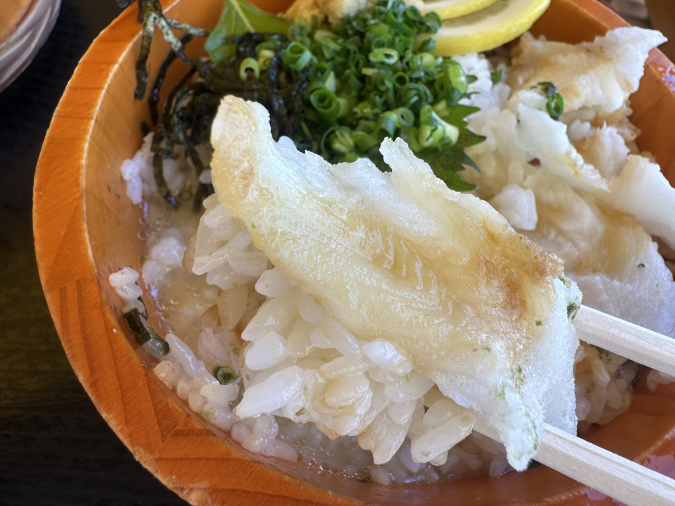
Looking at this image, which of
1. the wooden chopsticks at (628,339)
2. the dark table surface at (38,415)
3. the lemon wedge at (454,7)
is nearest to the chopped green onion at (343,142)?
the lemon wedge at (454,7)

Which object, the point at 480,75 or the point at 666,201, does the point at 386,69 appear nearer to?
the point at 480,75

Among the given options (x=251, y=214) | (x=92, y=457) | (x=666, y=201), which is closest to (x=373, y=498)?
(x=251, y=214)

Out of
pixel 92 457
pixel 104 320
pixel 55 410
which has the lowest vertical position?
pixel 92 457

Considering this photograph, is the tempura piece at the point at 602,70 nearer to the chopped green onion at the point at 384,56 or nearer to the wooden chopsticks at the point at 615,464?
the chopped green onion at the point at 384,56

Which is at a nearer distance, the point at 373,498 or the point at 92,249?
the point at 373,498

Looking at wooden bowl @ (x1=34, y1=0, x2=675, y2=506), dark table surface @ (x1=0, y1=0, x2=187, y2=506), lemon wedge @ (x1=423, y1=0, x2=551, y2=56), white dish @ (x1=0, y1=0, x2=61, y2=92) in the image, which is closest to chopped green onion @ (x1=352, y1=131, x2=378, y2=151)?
lemon wedge @ (x1=423, y1=0, x2=551, y2=56)

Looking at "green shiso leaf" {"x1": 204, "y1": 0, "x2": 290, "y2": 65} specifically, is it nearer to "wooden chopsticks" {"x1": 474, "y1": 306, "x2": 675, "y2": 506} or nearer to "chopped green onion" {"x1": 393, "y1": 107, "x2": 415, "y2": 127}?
"chopped green onion" {"x1": 393, "y1": 107, "x2": 415, "y2": 127}
